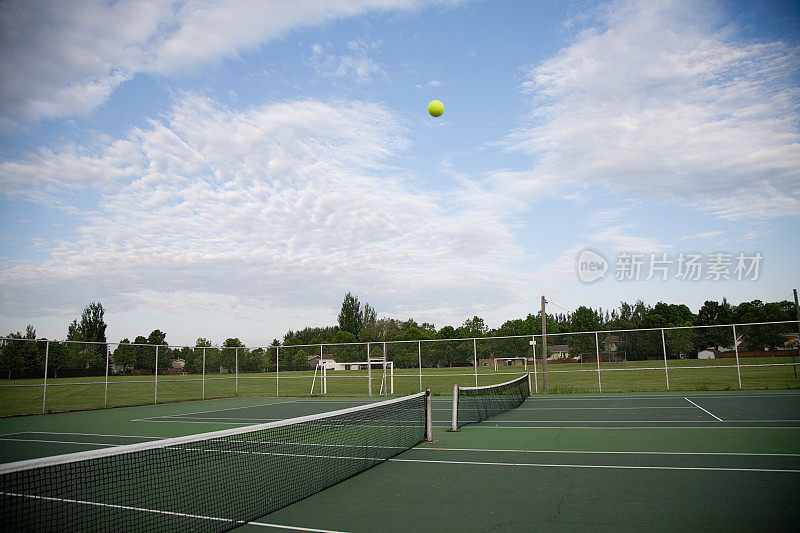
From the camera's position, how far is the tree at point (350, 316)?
98125 millimetres

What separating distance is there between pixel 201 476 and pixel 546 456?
18.3 ft

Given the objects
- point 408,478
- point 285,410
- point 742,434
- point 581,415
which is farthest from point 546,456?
point 285,410

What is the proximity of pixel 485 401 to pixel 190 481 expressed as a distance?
1095cm

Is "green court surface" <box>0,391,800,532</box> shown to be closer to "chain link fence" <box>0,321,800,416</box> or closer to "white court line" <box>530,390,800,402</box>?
"white court line" <box>530,390,800,402</box>

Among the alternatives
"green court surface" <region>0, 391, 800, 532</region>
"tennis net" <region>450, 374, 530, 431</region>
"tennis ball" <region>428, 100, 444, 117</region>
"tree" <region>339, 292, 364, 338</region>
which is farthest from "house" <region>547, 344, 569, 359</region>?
"tree" <region>339, 292, 364, 338</region>

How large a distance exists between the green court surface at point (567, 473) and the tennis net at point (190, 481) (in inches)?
14.3

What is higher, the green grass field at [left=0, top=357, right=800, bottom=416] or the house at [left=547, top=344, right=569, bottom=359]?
the house at [left=547, top=344, right=569, bottom=359]

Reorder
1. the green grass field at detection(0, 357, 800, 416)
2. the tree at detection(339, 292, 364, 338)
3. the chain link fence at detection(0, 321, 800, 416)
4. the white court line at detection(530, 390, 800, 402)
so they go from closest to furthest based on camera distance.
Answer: the white court line at detection(530, 390, 800, 402) < the chain link fence at detection(0, 321, 800, 416) < the green grass field at detection(0, 357, 800, 416) < the tree at detection(339, 292, 364, 338)

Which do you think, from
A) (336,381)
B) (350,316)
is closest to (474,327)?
(350,316)

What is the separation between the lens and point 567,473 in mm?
7801

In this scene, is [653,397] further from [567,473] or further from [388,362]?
[567,473]

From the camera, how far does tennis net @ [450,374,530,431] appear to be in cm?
1410

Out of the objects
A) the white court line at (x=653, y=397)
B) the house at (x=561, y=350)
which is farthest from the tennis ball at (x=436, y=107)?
the house at (x=561, y=350)

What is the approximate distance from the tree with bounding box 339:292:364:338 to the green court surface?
8251cm
